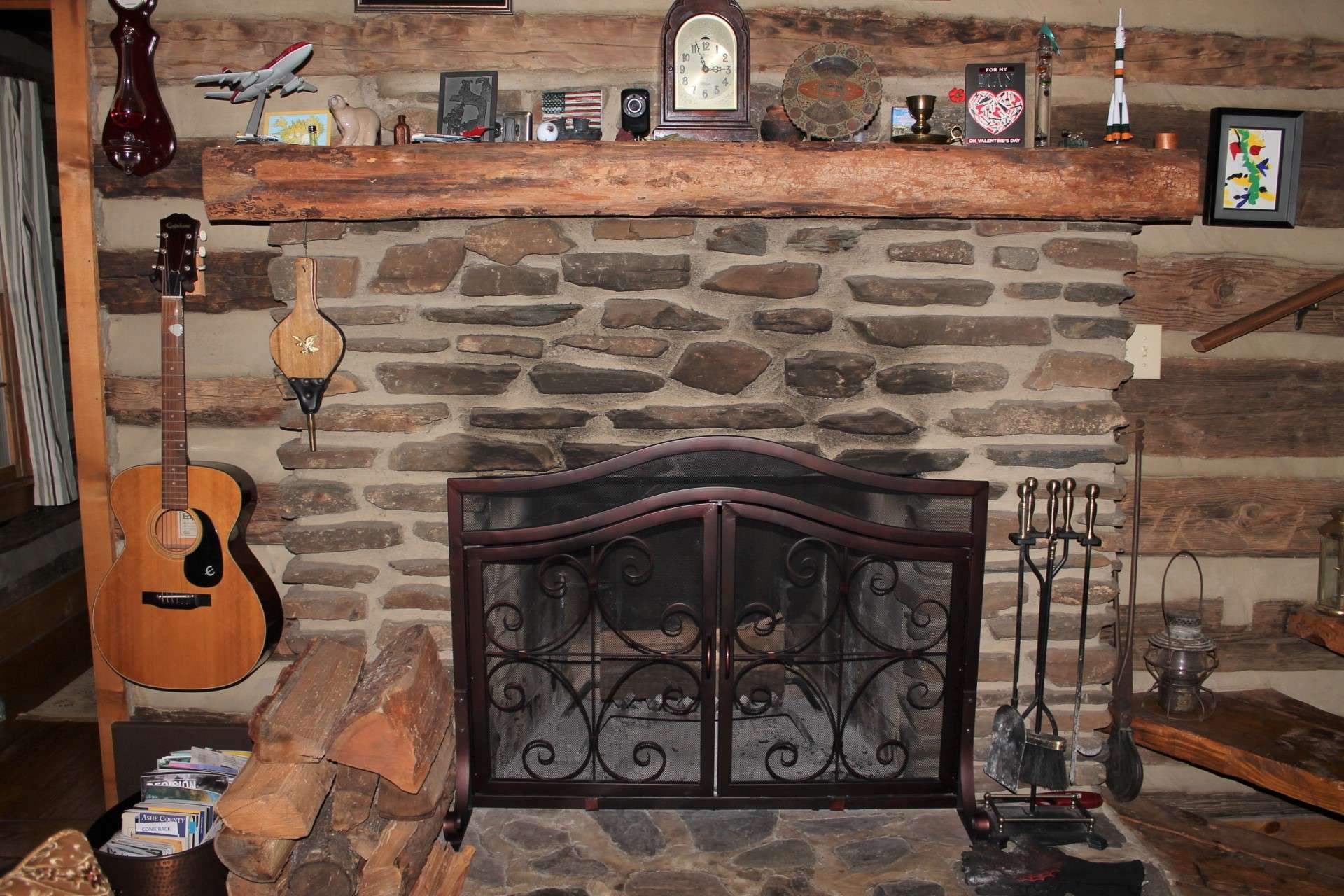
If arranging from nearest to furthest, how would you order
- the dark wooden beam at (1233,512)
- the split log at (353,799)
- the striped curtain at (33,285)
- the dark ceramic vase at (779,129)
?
the split log at (353,799) < the dark ceramic vase at (779,129) < the dark wooden beam at (1233,512) < the striped curtain at (33,285)

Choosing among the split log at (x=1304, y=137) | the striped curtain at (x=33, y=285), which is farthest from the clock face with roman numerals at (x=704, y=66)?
the striped curtain at (x=33, y=285)

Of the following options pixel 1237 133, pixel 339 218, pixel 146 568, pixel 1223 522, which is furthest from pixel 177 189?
pixel 1223 522

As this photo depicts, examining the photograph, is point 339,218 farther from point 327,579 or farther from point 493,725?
point 493,725

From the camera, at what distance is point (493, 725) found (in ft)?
7.54

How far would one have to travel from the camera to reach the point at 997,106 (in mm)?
2166

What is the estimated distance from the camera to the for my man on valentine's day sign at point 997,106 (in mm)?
2162

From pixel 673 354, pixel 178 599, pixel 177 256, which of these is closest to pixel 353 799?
pixel 178 599

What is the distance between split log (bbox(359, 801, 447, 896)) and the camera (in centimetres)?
191

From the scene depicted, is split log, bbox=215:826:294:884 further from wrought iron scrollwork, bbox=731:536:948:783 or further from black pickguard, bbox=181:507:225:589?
wrought iron scrollwork, bbox=731:536:948:783

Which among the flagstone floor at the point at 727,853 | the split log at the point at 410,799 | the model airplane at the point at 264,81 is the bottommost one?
the flagstone floor at the point at 727,853

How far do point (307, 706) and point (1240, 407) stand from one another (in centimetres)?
245

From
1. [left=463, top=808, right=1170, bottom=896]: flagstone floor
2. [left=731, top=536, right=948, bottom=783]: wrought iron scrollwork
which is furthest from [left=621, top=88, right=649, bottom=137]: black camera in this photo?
[left=463, top=808, right=1170, bottom=896]: flagstone floor

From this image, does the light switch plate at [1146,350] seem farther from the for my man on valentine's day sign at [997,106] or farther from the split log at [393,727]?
the split log at [393,727]

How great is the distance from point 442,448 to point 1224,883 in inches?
80.2
